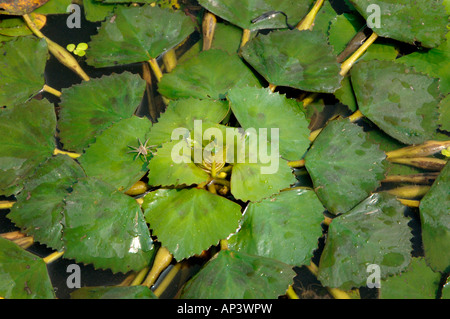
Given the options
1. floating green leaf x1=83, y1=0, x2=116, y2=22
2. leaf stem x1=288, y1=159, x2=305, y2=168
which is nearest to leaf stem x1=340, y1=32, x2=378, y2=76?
leaf stem x1=288, y1=159, x2=305, y2=168

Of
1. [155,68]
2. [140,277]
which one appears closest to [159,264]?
→ [140,277]

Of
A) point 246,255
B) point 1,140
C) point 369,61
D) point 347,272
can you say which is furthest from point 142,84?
point 347,272

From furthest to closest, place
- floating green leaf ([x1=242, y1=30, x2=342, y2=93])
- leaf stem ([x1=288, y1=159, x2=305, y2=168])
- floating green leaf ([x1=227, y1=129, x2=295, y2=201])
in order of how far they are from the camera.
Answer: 1. floating green leaf ([x1=242, y1=30, x2=342, y2=93])
2. leaf stem ([x1=288, y1=159, x2=305, y2=168])
3. floating green leaf ([x1=227, y1=129, x2=295, y2=201])

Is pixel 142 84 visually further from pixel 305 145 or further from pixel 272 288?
pixel 272 288

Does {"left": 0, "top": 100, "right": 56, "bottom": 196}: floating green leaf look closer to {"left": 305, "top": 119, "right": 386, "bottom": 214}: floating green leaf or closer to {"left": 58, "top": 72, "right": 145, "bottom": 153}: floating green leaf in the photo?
{"left": 58, "top": 72, "right": 145, "bottom": 153}: floating green leaf

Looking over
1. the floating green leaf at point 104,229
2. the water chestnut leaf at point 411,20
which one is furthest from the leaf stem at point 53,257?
the water chestnut leaf at point 411,20
